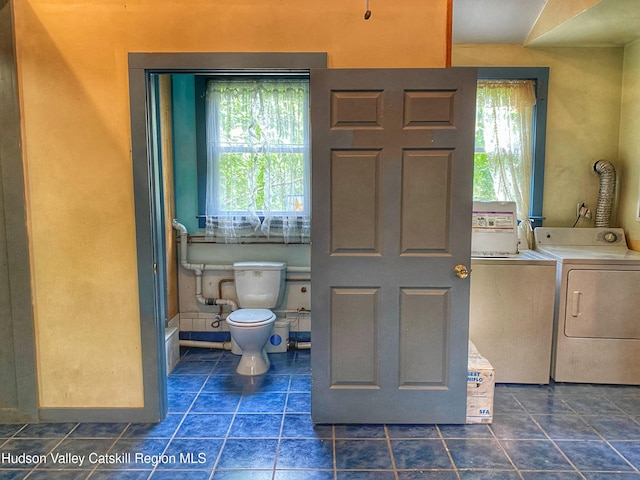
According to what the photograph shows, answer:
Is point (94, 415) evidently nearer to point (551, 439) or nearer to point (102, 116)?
point (102, 116)

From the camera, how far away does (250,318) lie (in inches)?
125

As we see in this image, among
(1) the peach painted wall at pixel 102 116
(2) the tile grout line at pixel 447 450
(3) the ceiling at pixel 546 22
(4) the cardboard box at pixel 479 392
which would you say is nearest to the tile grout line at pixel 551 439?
(4) the cardboard box at pixel 479 392

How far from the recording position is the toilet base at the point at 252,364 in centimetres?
322

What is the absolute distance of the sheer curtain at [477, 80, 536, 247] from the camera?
3467mm

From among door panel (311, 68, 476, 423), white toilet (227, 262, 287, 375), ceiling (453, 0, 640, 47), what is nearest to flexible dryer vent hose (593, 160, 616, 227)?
ceiling (453, 0, 640, 47)

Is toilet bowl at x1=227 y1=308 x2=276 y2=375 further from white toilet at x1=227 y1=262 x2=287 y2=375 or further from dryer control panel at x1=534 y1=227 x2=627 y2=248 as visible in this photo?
dryer control panel at x1=534 y1=227 x2=627 y2=248

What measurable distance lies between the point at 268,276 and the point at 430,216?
5.40ft

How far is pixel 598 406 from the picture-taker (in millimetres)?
2715

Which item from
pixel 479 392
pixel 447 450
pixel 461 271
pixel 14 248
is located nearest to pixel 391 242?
pixel 461 271

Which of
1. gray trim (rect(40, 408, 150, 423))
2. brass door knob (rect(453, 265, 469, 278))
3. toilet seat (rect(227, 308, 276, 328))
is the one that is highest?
brass door knob (rect(453, 265, 469, 278))

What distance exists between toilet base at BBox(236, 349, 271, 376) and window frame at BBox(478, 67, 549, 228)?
2.41 m

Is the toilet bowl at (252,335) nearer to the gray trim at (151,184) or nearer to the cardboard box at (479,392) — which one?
the gray trim at (151,184)

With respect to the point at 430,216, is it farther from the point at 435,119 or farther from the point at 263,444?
the point at 263,444

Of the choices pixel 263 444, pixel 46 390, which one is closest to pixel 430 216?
pixel 263 444
